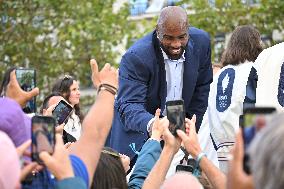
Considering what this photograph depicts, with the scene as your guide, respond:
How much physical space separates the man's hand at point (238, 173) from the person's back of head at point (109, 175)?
1189 millimetres

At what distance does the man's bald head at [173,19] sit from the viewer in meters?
6.68

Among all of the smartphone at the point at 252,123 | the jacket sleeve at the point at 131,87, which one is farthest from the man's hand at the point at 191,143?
the jacket sleeve at the point at 131,87

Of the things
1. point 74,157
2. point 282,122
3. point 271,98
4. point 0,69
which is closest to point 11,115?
point 74,157

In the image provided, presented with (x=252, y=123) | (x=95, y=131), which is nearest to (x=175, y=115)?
(x=95, y=131)

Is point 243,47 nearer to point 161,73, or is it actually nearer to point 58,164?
point 161,73

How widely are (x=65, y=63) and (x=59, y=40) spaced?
597 mm

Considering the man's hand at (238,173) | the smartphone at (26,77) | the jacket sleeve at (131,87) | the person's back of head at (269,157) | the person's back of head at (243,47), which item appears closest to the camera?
the person's back of head at (269,157)

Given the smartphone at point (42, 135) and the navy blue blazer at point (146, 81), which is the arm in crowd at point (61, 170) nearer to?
the smartphone at point (42, 135)

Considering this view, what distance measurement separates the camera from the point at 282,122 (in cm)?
256

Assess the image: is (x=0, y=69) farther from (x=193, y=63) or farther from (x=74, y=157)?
(x=74, y=157)

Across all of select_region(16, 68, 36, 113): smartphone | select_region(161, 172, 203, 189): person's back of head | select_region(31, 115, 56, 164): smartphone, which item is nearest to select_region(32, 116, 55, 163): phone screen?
select_region(31, 115, 56, 164): smartphone

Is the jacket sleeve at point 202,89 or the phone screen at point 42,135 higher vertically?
the phone screen at point 42,135

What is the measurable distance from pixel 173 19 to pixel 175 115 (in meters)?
2.54

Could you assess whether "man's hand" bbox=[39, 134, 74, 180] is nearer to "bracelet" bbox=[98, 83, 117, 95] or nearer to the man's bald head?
"bracelet" bbox=[98, 83, 117, 95]
